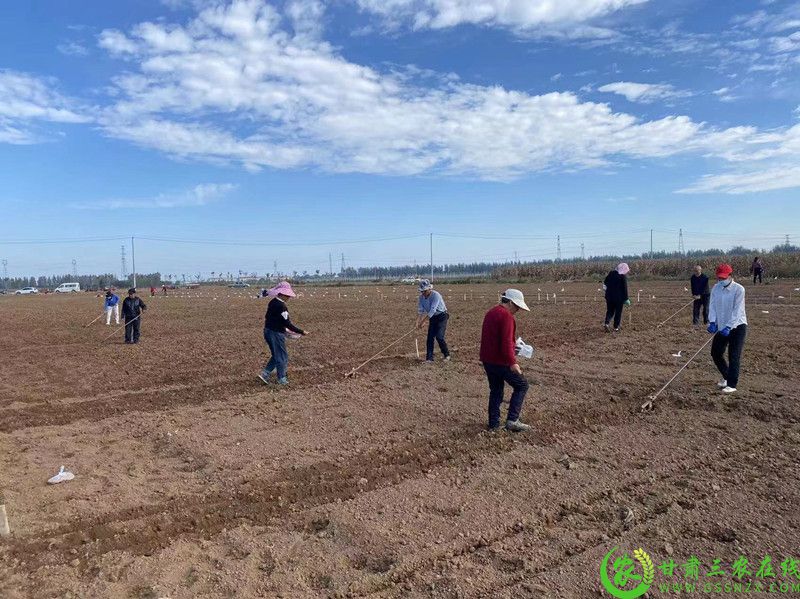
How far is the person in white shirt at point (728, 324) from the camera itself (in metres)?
8.41

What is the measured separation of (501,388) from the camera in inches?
278

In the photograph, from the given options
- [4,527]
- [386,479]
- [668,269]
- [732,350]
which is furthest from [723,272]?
[668,269]

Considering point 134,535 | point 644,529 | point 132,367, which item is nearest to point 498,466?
point 644,529

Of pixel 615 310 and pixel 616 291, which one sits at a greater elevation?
pixel 616 291

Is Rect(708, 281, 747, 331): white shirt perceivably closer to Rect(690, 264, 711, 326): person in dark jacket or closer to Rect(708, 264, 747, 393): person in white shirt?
Rect(708, 264, 747, 393): person in white shirt

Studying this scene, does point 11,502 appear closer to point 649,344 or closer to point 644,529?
point 644,529

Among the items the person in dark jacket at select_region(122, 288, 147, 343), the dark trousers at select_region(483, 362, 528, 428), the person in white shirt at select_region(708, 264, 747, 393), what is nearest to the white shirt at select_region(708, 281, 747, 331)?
the person in white shirt at select_region(708, 264, 747, 393)

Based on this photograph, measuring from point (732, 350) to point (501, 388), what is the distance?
3.84m

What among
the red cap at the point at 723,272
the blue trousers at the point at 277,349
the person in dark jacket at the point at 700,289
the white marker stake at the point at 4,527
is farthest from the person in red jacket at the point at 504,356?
the person in dark jacket at the point at 700,289

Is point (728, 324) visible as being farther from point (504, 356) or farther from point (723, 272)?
point (504, 356)

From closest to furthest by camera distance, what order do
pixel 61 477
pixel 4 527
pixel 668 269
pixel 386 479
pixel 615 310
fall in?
pixel 4 527, pixel 386 479, pixel 61 477, pixel 615 310, pixel 668 269

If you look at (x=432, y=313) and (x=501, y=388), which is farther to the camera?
(x=432, y=313)

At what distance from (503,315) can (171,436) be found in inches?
166

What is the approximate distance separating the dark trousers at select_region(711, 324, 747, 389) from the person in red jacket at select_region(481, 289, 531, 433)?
3522mm
